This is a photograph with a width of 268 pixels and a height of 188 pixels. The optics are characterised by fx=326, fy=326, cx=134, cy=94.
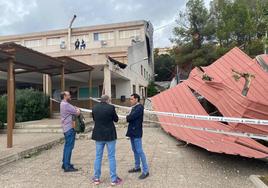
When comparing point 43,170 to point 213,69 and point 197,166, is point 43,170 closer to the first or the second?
point 197,166

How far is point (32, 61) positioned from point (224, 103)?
760 cm

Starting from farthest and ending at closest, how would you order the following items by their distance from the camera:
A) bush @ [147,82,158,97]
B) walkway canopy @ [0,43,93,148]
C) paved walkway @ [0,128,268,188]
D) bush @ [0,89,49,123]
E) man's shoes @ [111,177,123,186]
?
bush @ [147,82,158,97] → bush @ [0,89,49,123] → walkway canopy @ [0,43,93,148] → paved walkway @ [0,128,268,188] → man's shoes @ [111,177,123,186]

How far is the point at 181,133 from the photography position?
9.66 metres

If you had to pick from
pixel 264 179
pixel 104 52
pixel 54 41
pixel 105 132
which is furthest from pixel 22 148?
pixel 54 41

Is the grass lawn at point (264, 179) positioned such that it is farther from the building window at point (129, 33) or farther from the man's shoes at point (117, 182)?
the building window at point (129, 33)

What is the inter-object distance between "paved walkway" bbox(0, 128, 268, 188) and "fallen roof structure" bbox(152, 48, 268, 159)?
0.36m

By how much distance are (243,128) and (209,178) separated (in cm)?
255

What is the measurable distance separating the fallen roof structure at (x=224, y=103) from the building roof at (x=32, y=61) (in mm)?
4599

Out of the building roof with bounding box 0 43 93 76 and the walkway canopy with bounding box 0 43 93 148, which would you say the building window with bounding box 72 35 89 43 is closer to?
the walkway canopy with bounding box 0 43 93 148

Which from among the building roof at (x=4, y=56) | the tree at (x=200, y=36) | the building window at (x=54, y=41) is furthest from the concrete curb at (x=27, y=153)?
the building window at (x=54, y=41)

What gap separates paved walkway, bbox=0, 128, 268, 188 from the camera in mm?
5969

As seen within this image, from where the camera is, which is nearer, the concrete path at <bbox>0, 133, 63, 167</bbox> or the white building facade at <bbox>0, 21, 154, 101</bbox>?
the concrete path at <bbox>0, 133, 63, 167</bbox>

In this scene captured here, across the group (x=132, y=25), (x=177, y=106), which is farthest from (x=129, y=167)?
(x=132, y=25)


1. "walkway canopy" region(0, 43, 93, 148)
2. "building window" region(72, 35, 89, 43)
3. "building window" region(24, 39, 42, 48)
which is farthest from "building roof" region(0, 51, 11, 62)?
"building window" region(24, 39, 42, 48)
